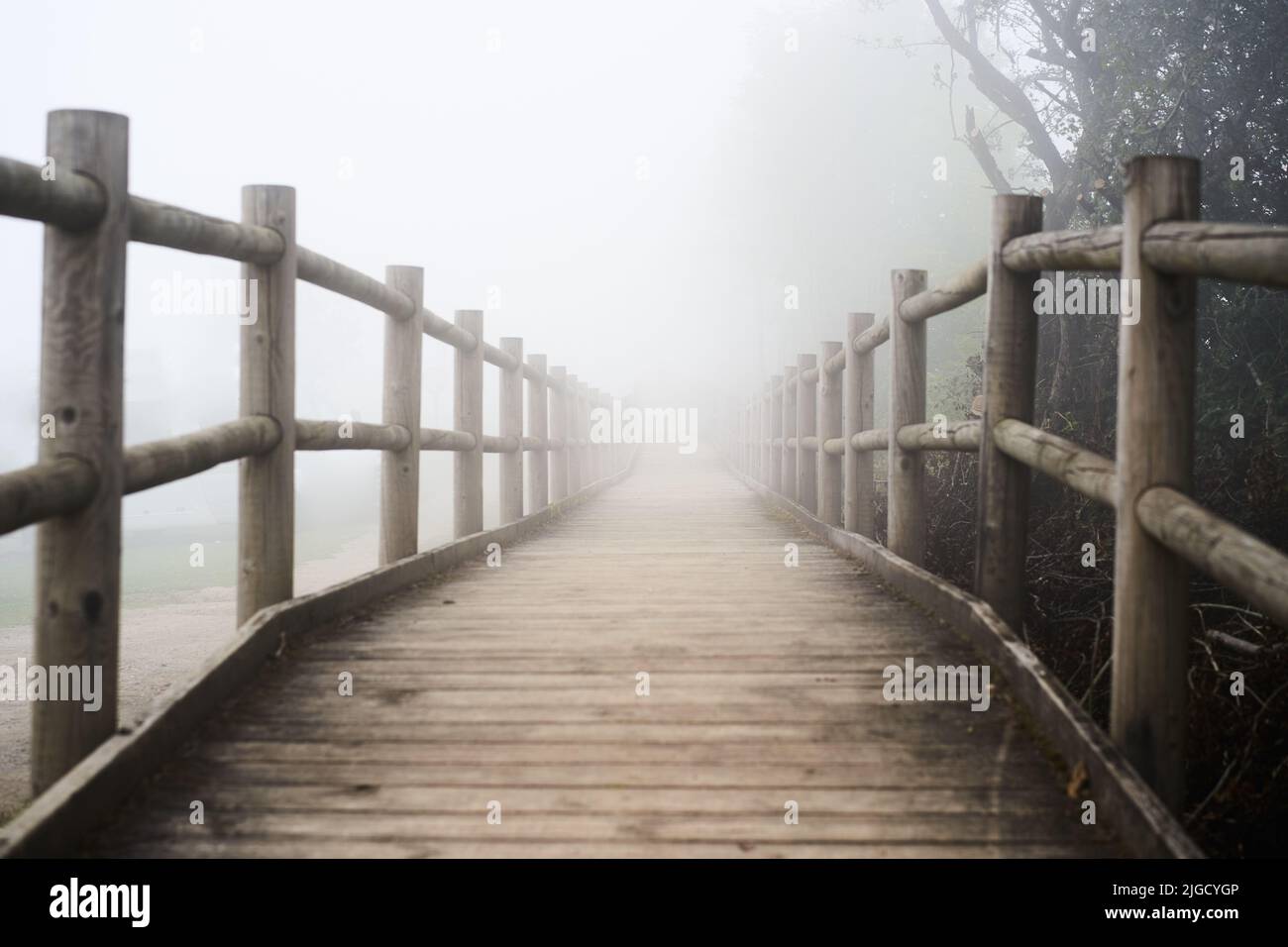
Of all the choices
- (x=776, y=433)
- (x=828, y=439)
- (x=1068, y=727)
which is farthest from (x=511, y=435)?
(x=1068, y=727)

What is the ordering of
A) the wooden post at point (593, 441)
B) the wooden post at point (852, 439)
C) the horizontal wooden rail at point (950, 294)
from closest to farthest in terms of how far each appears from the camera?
the horizontal wooden rail at point (950, 294) → the wooden post at point (852, 439) → the wooden post at point (593, 441)

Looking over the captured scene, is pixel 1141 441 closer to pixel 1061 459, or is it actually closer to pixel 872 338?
pixel 1061 459

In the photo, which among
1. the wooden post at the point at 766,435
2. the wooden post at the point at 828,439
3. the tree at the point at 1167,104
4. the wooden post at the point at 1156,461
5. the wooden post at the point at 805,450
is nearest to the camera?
the wooden post at the point at 1156,461

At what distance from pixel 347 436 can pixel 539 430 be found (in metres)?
4.90

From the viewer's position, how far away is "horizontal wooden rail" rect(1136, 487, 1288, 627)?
4.83 ft

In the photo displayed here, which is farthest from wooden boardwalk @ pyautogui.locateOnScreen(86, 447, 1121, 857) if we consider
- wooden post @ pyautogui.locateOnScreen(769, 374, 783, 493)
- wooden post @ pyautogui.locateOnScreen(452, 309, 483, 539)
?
wooden post @ pyautogui.locateOnScreen(769, 374, 783, 493)

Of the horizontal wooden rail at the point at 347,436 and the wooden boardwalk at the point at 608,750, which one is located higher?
the horizontal wooden rail at the point at 347,436

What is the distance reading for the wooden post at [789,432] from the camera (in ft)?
29.8

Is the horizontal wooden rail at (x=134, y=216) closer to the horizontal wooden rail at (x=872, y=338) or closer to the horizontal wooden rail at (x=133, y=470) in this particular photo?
the horizontal wooden rail at (x=133, y=470)

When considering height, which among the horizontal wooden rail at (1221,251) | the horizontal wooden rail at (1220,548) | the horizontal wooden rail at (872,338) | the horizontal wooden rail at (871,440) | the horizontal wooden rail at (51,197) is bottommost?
the horizontal wooden rail at (1220,548)

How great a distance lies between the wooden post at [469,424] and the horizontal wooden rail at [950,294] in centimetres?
242

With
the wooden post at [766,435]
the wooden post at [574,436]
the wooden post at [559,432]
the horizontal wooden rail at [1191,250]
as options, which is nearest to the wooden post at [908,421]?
the horizontal wooden rail at [1191,250]
